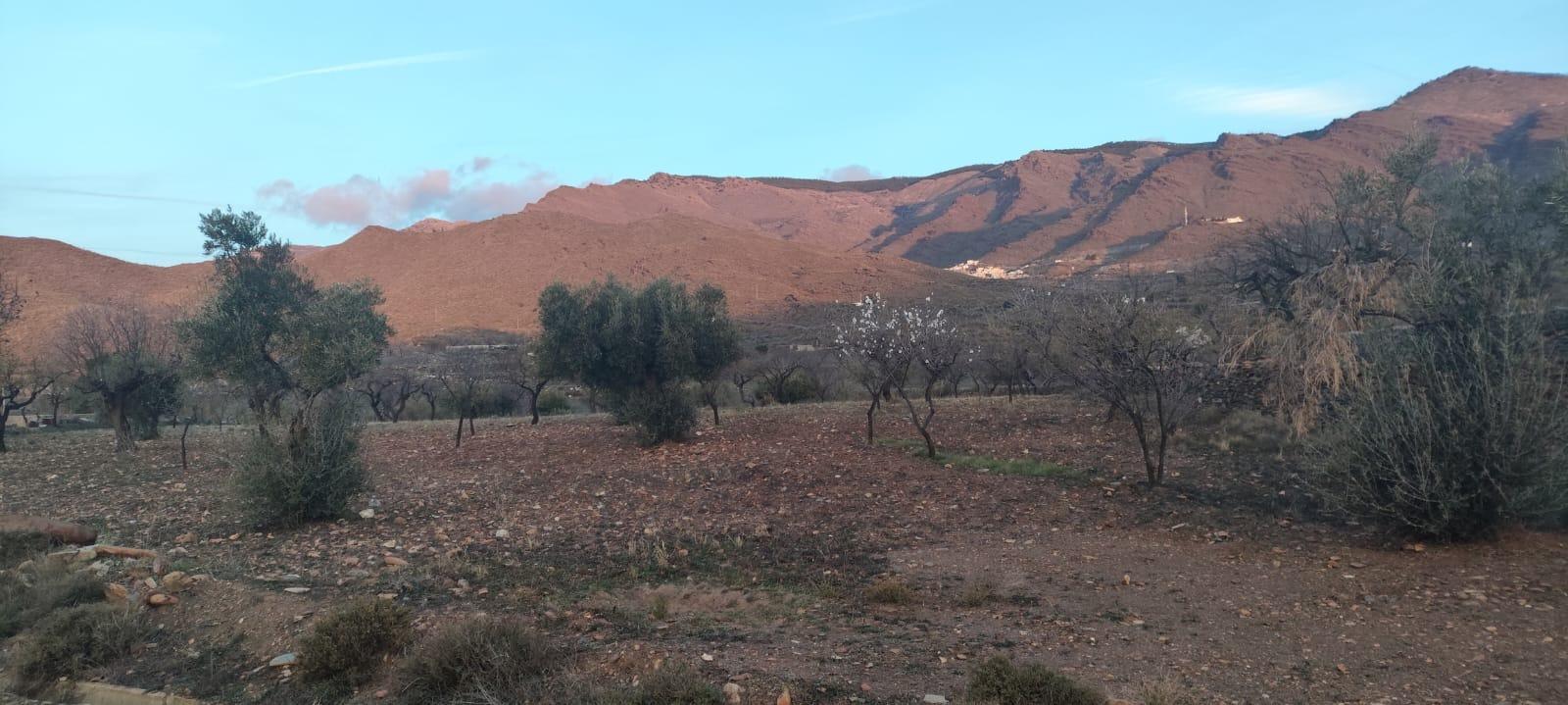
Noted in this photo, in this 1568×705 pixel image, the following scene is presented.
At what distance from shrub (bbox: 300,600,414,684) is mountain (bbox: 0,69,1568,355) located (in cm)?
3868

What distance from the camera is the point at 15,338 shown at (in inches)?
1909

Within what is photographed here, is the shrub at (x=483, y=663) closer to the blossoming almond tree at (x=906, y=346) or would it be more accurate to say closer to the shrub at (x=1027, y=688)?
the shrub at (x=1027, y=688)

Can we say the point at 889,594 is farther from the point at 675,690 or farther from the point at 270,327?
the point at 270,327

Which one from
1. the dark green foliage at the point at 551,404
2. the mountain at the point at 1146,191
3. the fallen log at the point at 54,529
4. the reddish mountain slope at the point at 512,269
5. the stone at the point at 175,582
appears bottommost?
the dark green foliage at the point at 551,404

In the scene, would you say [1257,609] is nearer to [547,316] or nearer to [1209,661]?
[1209,661]

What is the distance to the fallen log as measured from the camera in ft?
37.8

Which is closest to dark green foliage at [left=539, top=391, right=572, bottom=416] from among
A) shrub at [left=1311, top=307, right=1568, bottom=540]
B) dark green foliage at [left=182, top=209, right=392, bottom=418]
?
dark green foliage at [left=182, top=209, right=392, bottom=418]

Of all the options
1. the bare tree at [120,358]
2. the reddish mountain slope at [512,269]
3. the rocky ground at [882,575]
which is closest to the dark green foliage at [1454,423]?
the rocky ground at [882,575]

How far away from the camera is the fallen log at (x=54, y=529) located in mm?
11531

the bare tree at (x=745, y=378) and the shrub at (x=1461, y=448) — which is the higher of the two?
the shrub at (x=1461, y=448)

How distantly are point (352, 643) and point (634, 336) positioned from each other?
15.5m

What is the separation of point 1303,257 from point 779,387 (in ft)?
68.3

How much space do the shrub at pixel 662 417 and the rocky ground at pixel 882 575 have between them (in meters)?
2.07

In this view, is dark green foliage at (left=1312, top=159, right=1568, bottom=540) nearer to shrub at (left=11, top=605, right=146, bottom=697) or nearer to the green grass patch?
the green grass patch
